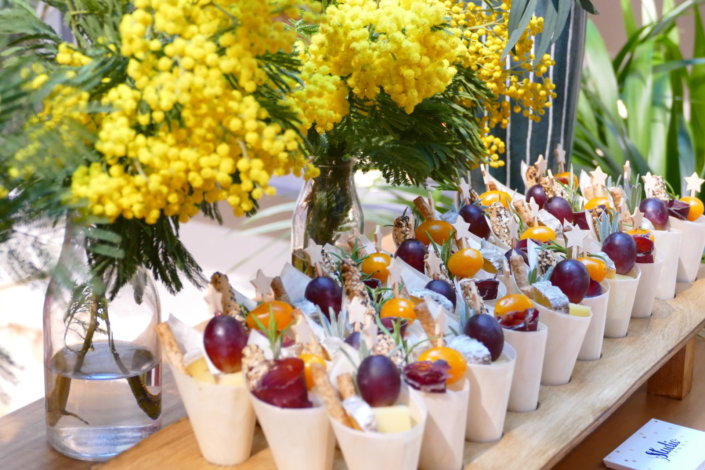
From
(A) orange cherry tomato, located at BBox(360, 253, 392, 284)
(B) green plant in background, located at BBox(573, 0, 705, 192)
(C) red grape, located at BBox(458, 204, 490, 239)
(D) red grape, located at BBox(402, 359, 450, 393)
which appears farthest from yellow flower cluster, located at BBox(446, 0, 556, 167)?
(B) green plant in background, located at BBox(573, 0, 705, 192)

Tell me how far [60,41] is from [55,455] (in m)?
0.44

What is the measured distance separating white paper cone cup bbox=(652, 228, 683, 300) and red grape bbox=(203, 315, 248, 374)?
832 millimetres

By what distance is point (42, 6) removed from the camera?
832mm

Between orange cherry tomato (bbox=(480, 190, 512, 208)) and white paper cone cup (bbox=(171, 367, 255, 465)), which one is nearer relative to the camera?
white paper cone cup (bbox=(171, 367, 255, 465))

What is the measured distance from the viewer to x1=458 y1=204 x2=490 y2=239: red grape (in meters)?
1.34

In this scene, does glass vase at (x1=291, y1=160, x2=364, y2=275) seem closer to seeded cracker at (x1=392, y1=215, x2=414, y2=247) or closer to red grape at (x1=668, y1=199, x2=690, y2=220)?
seeded cracker at (x1=392, y1=215, x2=414, y2=247)

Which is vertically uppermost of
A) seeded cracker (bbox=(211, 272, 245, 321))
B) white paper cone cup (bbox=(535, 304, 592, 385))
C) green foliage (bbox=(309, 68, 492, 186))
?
green foliage (bbox=(309, 68, 492, 186))

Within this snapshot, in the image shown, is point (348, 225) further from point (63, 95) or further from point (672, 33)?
point (672, 33)

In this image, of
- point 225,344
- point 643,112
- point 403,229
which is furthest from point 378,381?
point 643,112

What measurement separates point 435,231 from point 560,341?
0.96ft

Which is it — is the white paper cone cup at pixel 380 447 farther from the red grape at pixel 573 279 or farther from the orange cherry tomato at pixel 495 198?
the orange cherry tomato at pixel 495 198

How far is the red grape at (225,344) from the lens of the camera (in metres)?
0.84

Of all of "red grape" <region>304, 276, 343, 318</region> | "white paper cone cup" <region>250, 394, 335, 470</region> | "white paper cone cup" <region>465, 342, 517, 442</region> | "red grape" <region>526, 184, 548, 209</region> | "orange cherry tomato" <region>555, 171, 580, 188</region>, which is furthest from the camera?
"orange cherry tomato" <region>555, 171, 580, 188</region>

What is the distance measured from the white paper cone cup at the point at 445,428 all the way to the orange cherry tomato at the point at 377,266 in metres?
0.28
